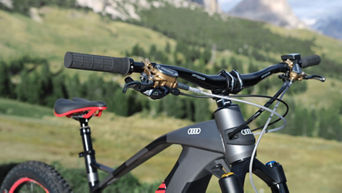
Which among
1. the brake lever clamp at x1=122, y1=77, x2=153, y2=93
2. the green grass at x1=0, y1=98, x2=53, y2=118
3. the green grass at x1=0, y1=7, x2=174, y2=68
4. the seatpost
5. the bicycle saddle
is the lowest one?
the seatpost

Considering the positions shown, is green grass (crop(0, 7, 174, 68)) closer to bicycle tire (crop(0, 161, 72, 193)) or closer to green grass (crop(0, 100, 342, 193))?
green grass (crop(0, 100, 342, 193))

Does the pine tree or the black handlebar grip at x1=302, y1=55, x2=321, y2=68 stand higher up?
the pine tree

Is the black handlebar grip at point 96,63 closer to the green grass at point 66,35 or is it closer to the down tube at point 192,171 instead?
the down tube at point 192,171

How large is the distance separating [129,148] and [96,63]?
1313cm

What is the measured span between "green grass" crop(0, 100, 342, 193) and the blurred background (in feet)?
0.17

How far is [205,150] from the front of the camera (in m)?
2.09

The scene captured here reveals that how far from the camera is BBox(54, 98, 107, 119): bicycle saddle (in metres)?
3.05

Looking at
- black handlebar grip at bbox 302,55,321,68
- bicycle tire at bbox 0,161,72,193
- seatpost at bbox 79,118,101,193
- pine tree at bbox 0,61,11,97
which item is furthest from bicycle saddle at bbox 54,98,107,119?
pine tree at bbox 0,61,11,97

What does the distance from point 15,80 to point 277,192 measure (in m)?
20.6

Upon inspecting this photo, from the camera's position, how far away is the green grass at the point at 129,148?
9867mm

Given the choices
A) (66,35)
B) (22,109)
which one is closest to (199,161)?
(22,109)

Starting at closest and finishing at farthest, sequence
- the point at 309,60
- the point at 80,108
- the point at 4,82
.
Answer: the point at 309,60, the point at 80,108, the point at 4,82

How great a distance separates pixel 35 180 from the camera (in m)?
3.22

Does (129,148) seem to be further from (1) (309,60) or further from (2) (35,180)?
(1) (309,60)
